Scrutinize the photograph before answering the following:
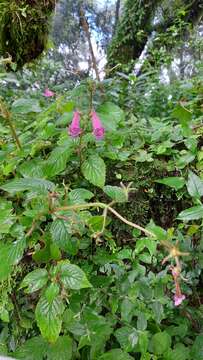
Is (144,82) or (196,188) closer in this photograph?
(196,188)

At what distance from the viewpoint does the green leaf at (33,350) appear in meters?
0.65

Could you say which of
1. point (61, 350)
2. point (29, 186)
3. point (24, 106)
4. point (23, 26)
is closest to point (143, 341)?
point (61, 350)

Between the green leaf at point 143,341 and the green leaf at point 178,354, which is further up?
the green leaf at point 143,341

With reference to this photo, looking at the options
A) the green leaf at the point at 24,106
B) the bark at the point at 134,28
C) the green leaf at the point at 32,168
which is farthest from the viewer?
the bark at the point at 134,28

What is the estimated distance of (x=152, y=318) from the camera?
713mm

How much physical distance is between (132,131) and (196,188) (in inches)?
13.2

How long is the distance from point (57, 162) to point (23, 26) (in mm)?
1006

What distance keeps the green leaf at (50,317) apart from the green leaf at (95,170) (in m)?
0.24

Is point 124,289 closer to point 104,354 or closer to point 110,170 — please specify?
point 104,354

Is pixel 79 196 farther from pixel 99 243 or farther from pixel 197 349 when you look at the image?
pixel 197 349

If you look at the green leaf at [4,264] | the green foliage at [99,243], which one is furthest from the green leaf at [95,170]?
the green leaf at [4,264]

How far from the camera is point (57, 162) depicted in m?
0.74

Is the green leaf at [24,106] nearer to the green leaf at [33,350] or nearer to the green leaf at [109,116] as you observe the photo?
the green leaf at [109,116]

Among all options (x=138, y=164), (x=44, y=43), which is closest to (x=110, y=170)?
(x=138, y=164)
